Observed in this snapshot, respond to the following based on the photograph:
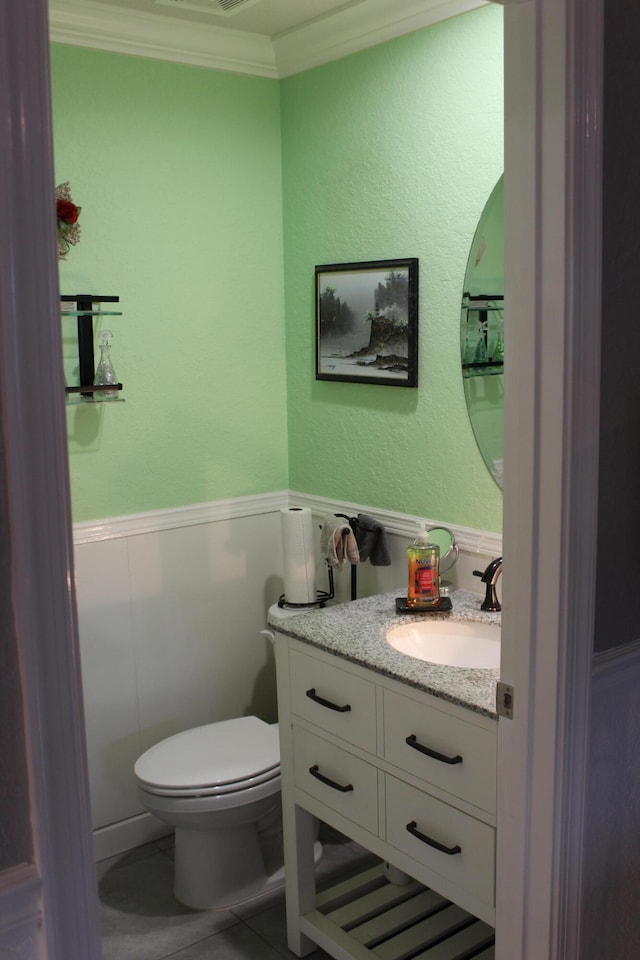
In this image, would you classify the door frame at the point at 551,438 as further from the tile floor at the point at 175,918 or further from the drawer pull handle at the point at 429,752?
the tile floor at the point at 175,918

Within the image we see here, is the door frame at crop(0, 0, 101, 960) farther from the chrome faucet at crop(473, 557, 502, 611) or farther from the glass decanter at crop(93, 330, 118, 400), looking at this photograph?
the glass decanter at crop(93, 330, 118, 400)

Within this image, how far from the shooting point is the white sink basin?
235cm

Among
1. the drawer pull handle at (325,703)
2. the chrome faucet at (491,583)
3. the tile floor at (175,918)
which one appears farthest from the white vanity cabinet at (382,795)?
the chrome faucet at (491,583)

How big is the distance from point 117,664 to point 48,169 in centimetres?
224

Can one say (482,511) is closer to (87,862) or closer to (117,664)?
(117,664)

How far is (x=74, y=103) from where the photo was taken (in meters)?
2.74

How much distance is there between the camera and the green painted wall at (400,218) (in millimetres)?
2555

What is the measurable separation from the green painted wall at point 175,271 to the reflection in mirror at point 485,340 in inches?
34.2

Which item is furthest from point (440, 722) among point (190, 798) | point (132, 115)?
point (132, 115)

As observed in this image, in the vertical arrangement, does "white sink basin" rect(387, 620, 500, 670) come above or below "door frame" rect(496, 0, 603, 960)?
below

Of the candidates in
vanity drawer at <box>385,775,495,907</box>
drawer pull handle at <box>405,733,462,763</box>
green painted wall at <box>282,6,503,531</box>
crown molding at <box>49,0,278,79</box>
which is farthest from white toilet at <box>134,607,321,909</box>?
crown molding at <box>49,0,278,79</box>

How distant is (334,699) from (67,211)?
5.02 ft

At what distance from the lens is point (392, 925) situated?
2475mm

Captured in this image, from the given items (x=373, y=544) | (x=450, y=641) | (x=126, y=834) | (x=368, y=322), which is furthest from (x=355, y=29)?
(x=126, y=834)
